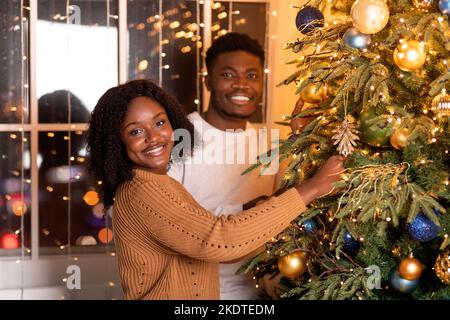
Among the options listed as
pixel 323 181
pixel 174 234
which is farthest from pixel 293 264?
pixel 174 234

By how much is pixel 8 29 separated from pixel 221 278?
1.33 meters

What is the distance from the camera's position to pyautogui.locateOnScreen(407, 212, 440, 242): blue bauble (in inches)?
69.7

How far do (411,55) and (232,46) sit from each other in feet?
3.67

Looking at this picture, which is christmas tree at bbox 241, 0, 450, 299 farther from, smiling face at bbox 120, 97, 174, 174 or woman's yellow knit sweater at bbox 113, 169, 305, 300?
smiling face at bbox 120, 97, 174, 174

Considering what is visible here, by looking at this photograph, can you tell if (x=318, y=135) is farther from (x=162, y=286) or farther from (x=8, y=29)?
(x=8, y=29)

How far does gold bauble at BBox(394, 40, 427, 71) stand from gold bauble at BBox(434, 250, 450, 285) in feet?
1.61

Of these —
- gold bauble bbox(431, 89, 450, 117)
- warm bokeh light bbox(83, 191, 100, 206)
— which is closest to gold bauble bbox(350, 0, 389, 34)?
gold bauble bbox(431, 89, 450, 117)

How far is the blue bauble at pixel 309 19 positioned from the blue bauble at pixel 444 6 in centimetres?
42

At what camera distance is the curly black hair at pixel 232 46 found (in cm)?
274

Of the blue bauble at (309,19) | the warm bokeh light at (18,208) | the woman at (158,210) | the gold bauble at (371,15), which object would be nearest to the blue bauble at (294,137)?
the woman at (158,210)

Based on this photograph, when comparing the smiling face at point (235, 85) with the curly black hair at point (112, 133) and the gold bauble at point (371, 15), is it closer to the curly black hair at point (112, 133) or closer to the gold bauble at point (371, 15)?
the curly black hair at point (112, 133)

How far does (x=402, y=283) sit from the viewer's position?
1901 mm

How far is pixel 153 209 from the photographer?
1.84 m
